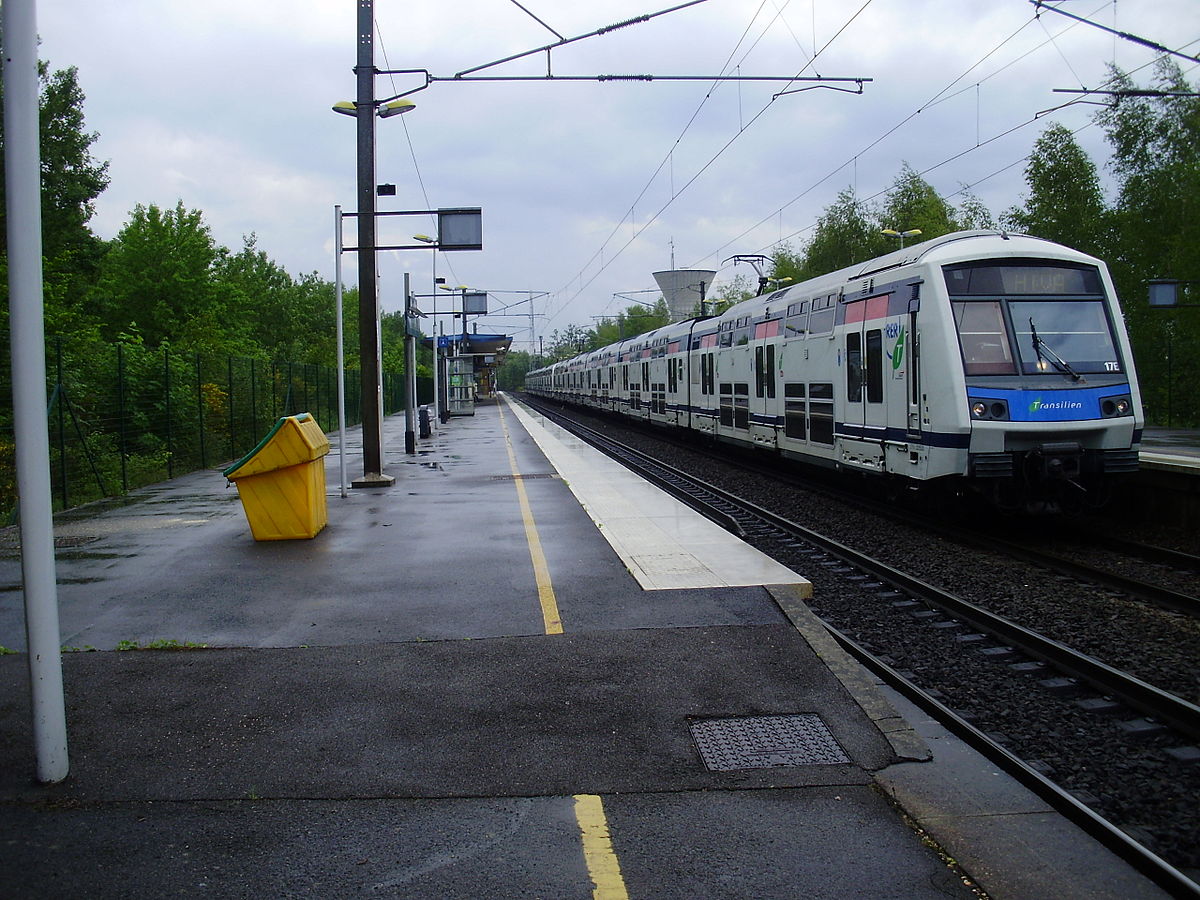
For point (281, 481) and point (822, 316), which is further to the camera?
point (822, 316)

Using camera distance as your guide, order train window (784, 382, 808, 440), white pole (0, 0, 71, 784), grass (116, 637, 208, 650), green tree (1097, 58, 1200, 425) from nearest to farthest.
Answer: white pole (0, 0, 71, 784) → grass (116, 637, 208, 650) → train window (784, 382, 808, 440) → green tree (1097, 58, 1200, 425)

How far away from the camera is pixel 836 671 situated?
5.52 metres

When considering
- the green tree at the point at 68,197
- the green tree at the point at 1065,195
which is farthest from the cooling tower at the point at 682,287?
the green tree at the point at 68,197

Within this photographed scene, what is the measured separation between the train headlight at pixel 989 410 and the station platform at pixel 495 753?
3421 millimetres

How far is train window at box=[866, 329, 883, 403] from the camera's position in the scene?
478 inches

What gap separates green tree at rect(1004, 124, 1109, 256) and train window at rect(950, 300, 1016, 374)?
2809cm

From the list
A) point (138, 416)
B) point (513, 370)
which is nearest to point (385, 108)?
point (138, 416)

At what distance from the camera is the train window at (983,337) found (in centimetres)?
1042

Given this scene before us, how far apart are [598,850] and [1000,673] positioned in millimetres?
3554

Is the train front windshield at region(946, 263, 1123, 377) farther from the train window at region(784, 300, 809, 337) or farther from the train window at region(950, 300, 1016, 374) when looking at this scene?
the train window at region(784, 300, 809, 337)

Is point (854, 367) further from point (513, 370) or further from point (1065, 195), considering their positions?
point (513, 370)

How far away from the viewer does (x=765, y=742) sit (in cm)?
Result: 461

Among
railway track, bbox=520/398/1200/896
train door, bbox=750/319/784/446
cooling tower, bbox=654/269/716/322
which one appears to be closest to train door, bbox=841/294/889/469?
railway track, bbox=520/398/1200/896

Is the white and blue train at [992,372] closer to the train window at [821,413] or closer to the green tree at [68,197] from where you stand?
the train window at [821,413]
